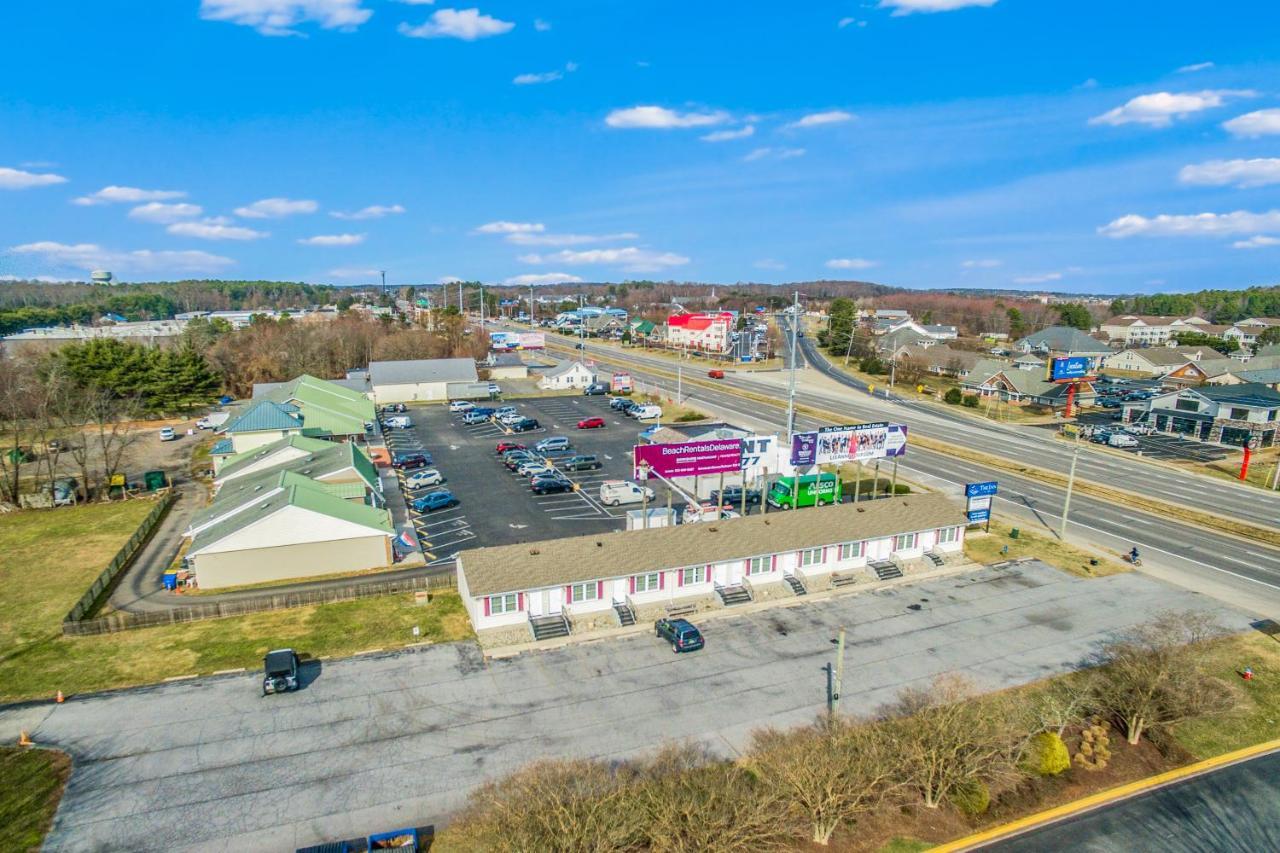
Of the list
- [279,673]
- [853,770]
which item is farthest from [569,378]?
[853,770]

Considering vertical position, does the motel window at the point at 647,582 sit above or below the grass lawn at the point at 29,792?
above

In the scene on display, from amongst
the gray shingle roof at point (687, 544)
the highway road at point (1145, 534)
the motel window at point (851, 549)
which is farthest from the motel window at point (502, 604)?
the highway road at point (1145, 534)

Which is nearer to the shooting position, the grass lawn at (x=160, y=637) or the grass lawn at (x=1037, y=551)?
the grass lawn at (x=160, y=637)

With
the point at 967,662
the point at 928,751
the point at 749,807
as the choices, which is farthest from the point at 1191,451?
the point at 749,807

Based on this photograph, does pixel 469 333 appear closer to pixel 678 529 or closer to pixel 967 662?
pixel 678 529

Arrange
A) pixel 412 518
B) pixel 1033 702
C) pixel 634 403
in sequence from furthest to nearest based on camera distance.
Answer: pixel 634 403 < pixel 412 518 < pixel 1033 702

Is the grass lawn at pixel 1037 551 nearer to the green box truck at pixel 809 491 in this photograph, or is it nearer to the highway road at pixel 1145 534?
the highway road at pixel 1145 534

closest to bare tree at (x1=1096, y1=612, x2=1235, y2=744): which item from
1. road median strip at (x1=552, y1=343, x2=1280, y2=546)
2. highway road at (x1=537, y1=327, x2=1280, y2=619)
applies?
highway road at (x1=537, y1=327, x2=1280, y2=619)
